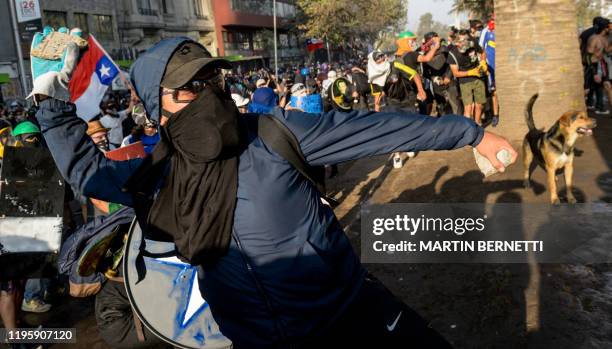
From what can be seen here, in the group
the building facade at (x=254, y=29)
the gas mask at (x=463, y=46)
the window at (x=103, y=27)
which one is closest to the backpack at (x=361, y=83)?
the gas mask at (x=463, y=46)

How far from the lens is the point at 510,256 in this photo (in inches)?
187

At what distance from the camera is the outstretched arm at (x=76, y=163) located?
2314 mm

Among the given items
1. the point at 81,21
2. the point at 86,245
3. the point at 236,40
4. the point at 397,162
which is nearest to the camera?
the point at 86,245

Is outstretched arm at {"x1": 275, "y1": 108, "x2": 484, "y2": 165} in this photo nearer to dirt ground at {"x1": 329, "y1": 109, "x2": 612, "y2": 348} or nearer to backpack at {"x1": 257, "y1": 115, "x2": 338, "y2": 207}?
backpack at {"x1": 257, "y1": 115, "x2": 338, "y2": 207}

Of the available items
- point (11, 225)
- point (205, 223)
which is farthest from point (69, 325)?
point (205, 223)

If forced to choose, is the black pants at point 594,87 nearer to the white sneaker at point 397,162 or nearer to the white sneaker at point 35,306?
the white sneaker at point 397,162

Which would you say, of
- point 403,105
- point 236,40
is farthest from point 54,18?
point 403,105

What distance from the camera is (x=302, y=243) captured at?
6.59 feet

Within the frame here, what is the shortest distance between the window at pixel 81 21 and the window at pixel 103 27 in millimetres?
663

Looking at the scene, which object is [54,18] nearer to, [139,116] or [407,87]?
[139,116]

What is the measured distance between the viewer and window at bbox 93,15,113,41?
36.2m

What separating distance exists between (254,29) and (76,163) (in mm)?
60558

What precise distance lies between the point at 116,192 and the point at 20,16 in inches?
932

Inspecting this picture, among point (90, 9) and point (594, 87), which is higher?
point (90, 9)
